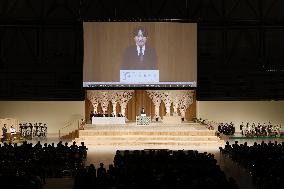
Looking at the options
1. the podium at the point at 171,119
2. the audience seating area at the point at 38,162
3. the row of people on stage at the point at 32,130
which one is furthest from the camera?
the podium at the point at 171,119

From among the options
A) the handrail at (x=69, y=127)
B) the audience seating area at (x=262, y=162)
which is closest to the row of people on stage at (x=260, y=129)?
the handrail at (x=69, y=127)

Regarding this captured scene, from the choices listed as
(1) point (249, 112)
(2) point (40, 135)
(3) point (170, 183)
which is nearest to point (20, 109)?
(2) point (40, 135)

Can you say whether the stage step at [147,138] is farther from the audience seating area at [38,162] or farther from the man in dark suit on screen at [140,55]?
the audience seating area at [38,162]

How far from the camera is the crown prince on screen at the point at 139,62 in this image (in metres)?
25.3

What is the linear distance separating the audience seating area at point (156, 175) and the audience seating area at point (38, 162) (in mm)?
1178

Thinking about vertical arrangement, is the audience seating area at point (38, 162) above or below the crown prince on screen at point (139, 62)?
below

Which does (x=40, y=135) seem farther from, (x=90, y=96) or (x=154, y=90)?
(x=154, y=90)

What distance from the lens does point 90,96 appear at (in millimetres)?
26062

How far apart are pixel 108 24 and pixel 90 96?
145 inches

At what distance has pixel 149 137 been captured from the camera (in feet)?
68.9

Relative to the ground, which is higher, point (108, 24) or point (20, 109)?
Answer: point (108, 24)

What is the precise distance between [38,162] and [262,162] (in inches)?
212

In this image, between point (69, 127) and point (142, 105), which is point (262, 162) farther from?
point (69, 127)

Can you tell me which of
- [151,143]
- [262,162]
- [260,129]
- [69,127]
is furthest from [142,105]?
[262,162]
